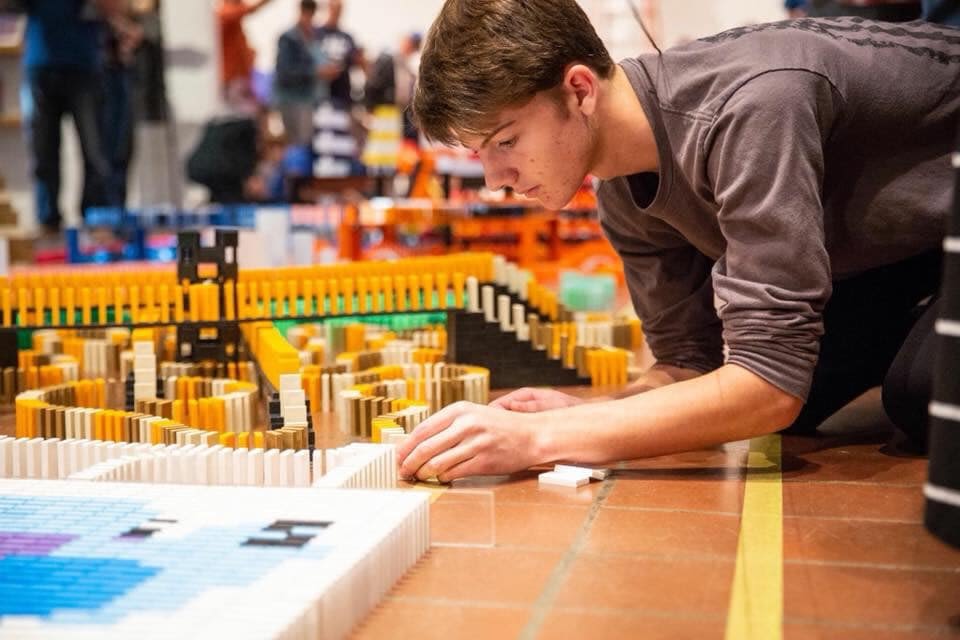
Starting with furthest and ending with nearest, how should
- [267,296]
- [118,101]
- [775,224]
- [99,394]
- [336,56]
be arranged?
1. [336,56]
2. [118,101]
3. [267,296]
4. [99,394]
5. [775,224]

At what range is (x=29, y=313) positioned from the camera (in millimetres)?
3896

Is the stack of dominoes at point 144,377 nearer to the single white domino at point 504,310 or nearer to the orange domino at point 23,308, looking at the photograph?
the orange domino at point 23,308

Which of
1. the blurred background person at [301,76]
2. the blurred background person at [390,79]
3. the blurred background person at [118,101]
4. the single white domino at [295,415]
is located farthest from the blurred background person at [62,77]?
the single white domino at [295,415]

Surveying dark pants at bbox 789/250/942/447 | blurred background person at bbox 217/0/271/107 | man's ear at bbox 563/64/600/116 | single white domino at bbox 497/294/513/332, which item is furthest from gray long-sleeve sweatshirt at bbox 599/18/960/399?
blurred background person at bbox 217/0/271/107

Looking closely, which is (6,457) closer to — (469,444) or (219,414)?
(219,414)

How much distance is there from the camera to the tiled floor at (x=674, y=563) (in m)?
1.73

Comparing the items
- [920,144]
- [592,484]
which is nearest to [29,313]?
[592,484]

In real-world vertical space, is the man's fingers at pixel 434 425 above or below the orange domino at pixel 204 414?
above

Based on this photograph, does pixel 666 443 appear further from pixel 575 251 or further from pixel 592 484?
pixel 575 251

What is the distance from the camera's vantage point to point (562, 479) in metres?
2.51

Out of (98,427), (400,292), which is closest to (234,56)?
→ (400,292)

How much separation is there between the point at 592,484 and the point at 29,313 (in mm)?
2222

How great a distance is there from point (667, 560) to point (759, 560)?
0.51ft

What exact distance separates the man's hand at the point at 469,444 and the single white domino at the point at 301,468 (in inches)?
7.9
